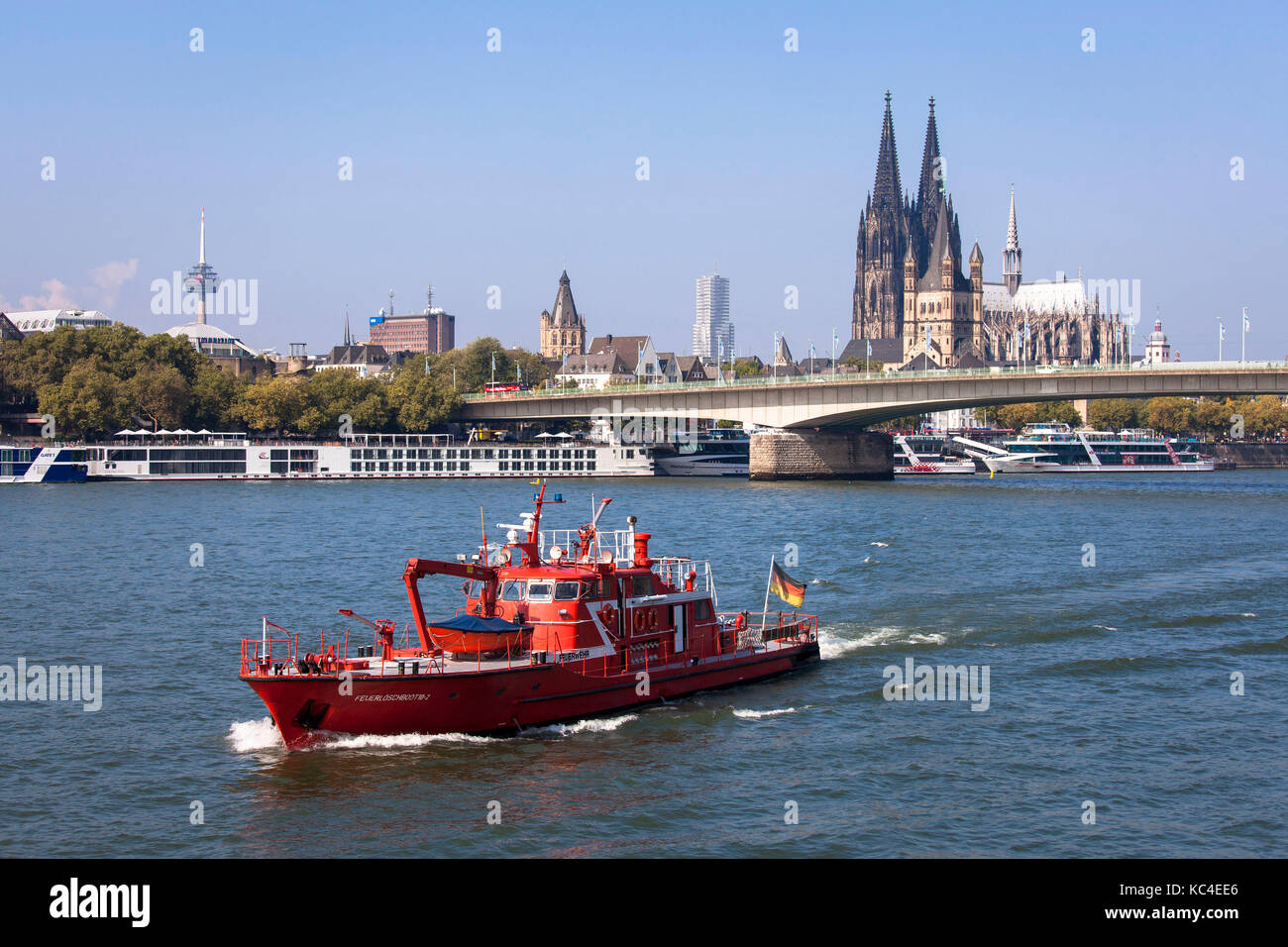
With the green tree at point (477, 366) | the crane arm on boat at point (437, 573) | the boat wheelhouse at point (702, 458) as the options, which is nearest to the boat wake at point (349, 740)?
the crane arm on boat at point (437, 573)

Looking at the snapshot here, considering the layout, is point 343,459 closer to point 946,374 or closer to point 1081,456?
point 946,374

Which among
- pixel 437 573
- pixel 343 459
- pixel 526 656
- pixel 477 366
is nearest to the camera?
pixel 437 573

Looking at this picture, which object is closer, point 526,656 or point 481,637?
point 481,637

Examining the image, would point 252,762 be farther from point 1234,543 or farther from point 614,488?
point 614,488

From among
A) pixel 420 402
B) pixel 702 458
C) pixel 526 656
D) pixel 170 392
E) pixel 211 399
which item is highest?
pixel 170 392

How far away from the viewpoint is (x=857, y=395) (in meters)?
118

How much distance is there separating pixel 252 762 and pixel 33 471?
10371 centimetres

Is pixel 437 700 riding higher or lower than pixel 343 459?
lower

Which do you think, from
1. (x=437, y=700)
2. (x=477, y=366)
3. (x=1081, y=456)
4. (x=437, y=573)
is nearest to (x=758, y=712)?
(x=437, y=700)

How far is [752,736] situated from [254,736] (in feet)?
35.9

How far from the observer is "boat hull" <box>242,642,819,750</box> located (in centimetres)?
2727

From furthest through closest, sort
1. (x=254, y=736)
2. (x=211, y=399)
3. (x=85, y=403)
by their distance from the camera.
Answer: (x=211, y=399)
(x=85, y=403)
(x=254, y=736)

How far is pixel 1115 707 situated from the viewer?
105ft
